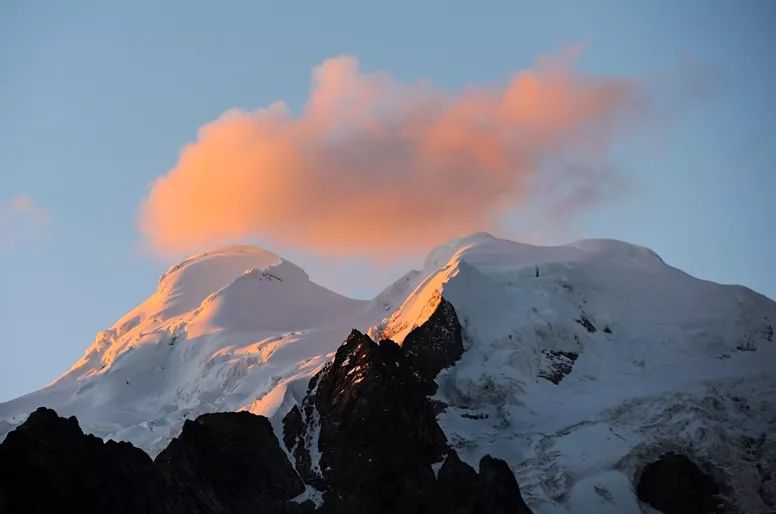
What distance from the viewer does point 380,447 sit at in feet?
602

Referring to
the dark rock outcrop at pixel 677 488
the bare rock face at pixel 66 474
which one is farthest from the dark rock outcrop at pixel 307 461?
the dark rock outcrop at pixel 677 488

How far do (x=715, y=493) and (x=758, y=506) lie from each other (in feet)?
17.1

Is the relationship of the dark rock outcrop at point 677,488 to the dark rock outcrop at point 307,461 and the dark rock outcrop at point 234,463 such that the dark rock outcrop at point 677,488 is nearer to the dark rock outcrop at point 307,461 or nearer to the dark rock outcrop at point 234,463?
the dark rock outcrop at point 307,461

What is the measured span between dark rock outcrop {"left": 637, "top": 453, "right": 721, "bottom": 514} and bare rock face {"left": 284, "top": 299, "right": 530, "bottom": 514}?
782 inches

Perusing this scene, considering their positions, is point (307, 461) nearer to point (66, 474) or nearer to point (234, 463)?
point (234, 463)

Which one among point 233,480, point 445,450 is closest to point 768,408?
point 445,450

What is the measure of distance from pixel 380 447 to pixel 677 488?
35.7 metres

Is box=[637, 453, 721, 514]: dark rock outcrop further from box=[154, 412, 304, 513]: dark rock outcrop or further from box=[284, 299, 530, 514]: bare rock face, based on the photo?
box=[154, 412, 304, 513]: dark rock outcrop

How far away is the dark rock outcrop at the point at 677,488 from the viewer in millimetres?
184125

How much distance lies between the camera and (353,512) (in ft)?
582

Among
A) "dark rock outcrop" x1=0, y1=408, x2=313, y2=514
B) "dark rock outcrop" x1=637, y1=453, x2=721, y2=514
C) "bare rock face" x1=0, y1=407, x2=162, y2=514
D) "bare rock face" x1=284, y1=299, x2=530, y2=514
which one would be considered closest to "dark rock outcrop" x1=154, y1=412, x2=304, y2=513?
"dark rock outcrop" x1=0, y1=408, x2=313, y2=514

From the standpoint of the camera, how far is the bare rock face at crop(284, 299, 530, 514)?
6836 inches

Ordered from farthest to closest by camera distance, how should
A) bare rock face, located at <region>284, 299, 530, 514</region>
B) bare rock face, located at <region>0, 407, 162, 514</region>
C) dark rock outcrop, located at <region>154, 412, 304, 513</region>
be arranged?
dark rock outcrop, located at <region>154, 412, 304, 513</region>
bare rock face, located at <region>284, 299, 530, 514</region>
bare rock face, located at <region>0, 407, 162, 514</region>

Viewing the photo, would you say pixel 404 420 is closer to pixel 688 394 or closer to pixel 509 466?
pixel 509 466
